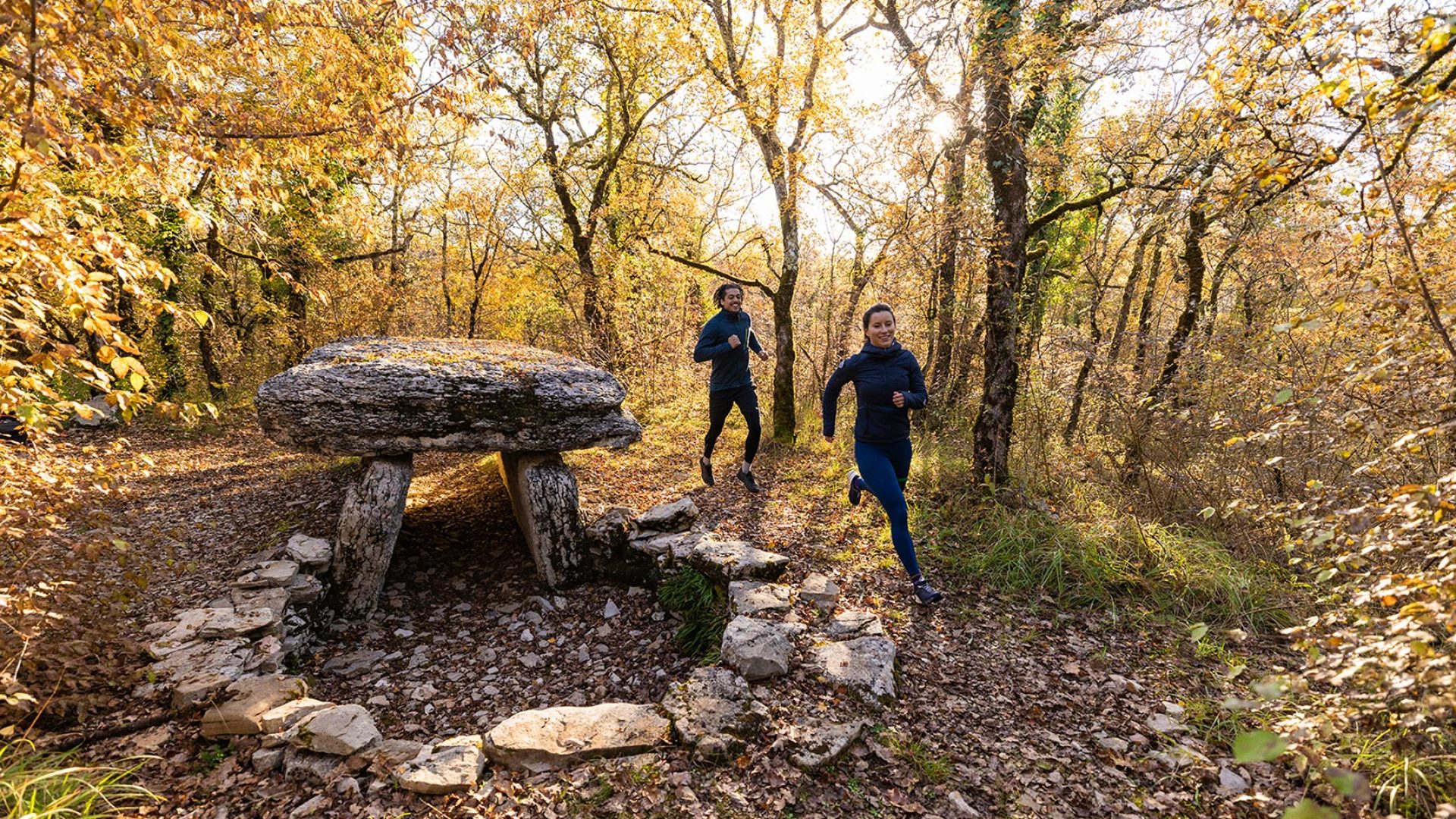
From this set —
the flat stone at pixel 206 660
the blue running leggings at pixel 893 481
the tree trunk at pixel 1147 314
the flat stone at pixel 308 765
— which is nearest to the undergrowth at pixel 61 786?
the flat stone at pixel 308 765

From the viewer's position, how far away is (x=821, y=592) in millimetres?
4238

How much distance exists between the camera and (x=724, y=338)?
19.7ft

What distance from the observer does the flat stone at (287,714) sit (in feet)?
9.71

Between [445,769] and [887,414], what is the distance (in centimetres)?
334

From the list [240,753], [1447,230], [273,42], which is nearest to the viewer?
[240,753]

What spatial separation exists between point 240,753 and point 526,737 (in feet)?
4.68

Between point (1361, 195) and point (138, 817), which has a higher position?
point (1361, 195)

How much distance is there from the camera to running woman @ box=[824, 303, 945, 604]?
411 cm

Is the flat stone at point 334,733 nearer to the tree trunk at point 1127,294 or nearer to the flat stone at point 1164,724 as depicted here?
the flat stone at point 1164,724

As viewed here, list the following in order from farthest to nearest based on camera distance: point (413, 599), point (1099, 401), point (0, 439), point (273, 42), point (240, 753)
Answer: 1. point (1099, 401)
2. point (413, 599)
3. point (273, 42)
4. point (0, 439)
5. point (240, 753)

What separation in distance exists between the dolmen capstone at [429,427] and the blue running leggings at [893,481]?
7.76ft

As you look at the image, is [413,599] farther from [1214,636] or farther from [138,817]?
[1214,636]

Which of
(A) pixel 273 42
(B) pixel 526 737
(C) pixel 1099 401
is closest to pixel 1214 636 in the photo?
(C) pixel 1099 401

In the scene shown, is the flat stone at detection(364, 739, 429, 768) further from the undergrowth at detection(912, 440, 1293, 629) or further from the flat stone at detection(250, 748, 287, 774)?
the undergrowth at detection(912, 440, 1293, 629)
